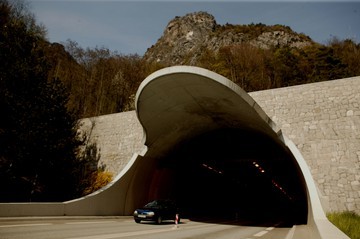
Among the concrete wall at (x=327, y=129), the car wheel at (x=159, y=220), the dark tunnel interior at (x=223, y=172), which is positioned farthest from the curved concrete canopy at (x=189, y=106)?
the car wheel at (x=159, y=220)

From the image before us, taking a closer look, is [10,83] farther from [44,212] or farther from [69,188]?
[44,212]

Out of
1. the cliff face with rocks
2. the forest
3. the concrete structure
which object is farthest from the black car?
the cliff face with rocks

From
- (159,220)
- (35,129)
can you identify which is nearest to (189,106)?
(159,220)

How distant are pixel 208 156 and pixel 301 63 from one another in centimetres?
2521

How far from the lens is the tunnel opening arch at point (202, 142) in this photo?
14.5 m

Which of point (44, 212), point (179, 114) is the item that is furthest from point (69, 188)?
point (179, 114)

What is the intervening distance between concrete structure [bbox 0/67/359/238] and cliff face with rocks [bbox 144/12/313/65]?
138 ft

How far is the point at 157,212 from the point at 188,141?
8.27 m

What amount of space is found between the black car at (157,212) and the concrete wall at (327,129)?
27.4 ft

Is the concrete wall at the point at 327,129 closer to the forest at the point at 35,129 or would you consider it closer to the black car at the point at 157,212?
the black car at the point at 157,212

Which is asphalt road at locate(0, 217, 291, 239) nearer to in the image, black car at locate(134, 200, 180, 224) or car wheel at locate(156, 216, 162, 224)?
black car at locate(134, 200, 180, 224)

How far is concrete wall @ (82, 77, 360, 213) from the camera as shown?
645 inches

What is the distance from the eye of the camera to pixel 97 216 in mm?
16766

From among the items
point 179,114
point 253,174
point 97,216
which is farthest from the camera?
point 253,174
